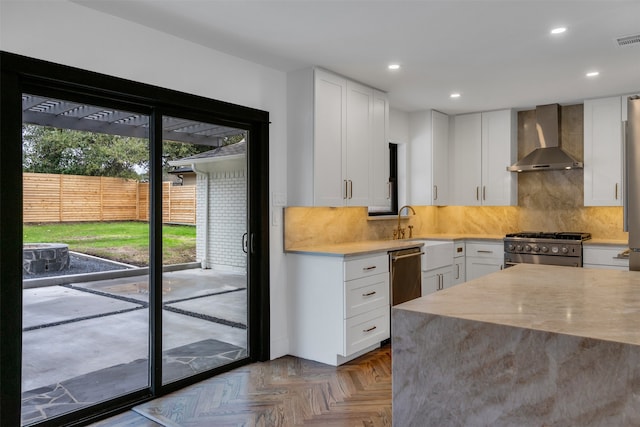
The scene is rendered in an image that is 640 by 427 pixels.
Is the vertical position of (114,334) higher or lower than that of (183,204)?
lower

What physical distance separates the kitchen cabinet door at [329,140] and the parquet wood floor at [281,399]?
1.39 meters

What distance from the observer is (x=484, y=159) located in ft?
18.7

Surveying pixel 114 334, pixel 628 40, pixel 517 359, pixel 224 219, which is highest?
pixel 628 40

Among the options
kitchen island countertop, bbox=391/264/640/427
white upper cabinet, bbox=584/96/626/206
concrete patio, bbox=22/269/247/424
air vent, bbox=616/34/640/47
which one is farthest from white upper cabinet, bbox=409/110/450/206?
kitchen island countertop, bbox=391/264/640/427

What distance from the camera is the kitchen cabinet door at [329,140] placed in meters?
3.92

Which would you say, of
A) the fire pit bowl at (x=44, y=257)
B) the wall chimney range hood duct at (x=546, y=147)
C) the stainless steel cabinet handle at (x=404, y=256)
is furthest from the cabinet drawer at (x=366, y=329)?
the wall chimney range hood duct at (x=546, y=147)

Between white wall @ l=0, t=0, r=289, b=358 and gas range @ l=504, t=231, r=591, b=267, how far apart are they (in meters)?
2.73

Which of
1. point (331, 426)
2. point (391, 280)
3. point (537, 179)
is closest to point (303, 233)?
point (391, 280)

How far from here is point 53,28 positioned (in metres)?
2.55

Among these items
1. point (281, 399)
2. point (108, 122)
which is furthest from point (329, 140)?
point (281, 399)

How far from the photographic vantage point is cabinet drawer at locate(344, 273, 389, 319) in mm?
3793

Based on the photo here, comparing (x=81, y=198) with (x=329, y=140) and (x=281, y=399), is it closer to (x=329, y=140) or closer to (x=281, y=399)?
(x=281, y=399)

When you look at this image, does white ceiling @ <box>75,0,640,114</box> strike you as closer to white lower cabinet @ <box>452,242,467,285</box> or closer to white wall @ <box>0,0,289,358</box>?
white wall @ <box>0,0,289,358</box>

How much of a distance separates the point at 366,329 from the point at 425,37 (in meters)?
2.37
